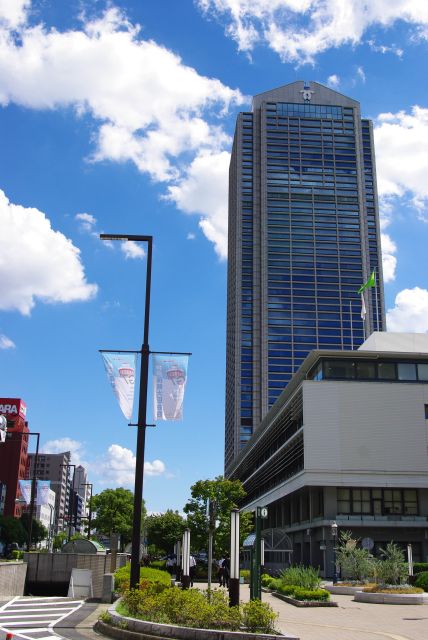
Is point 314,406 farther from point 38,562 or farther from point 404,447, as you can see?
point 38,562

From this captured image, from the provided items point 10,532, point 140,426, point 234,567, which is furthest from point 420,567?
point 10,532

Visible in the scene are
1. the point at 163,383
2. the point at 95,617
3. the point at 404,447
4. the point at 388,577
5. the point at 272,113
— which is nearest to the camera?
the point at 163,383

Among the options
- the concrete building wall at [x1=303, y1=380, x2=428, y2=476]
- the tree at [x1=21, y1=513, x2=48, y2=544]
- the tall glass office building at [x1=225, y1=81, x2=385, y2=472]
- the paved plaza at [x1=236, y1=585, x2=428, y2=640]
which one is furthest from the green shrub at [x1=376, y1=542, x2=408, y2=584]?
the tall glass office building at [x1=225, y1=81, x2=385, y2=472]

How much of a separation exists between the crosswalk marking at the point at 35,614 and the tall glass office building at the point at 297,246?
152m

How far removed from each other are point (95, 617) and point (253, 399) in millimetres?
161537

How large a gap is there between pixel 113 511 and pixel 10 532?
69.3 ft

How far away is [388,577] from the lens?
3158 cm

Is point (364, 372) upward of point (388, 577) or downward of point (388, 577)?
upward

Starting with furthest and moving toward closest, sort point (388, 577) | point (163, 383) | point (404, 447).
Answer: point (404, 447)
point (388, 577)
point (163, 383)

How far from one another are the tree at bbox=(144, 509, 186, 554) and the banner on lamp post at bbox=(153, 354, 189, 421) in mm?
84863

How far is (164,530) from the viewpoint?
10138cm

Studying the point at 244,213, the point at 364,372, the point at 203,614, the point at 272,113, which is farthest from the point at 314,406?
the point at 272,113

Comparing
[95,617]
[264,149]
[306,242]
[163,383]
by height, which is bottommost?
[95,617]

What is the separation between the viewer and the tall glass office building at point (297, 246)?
178 meters
